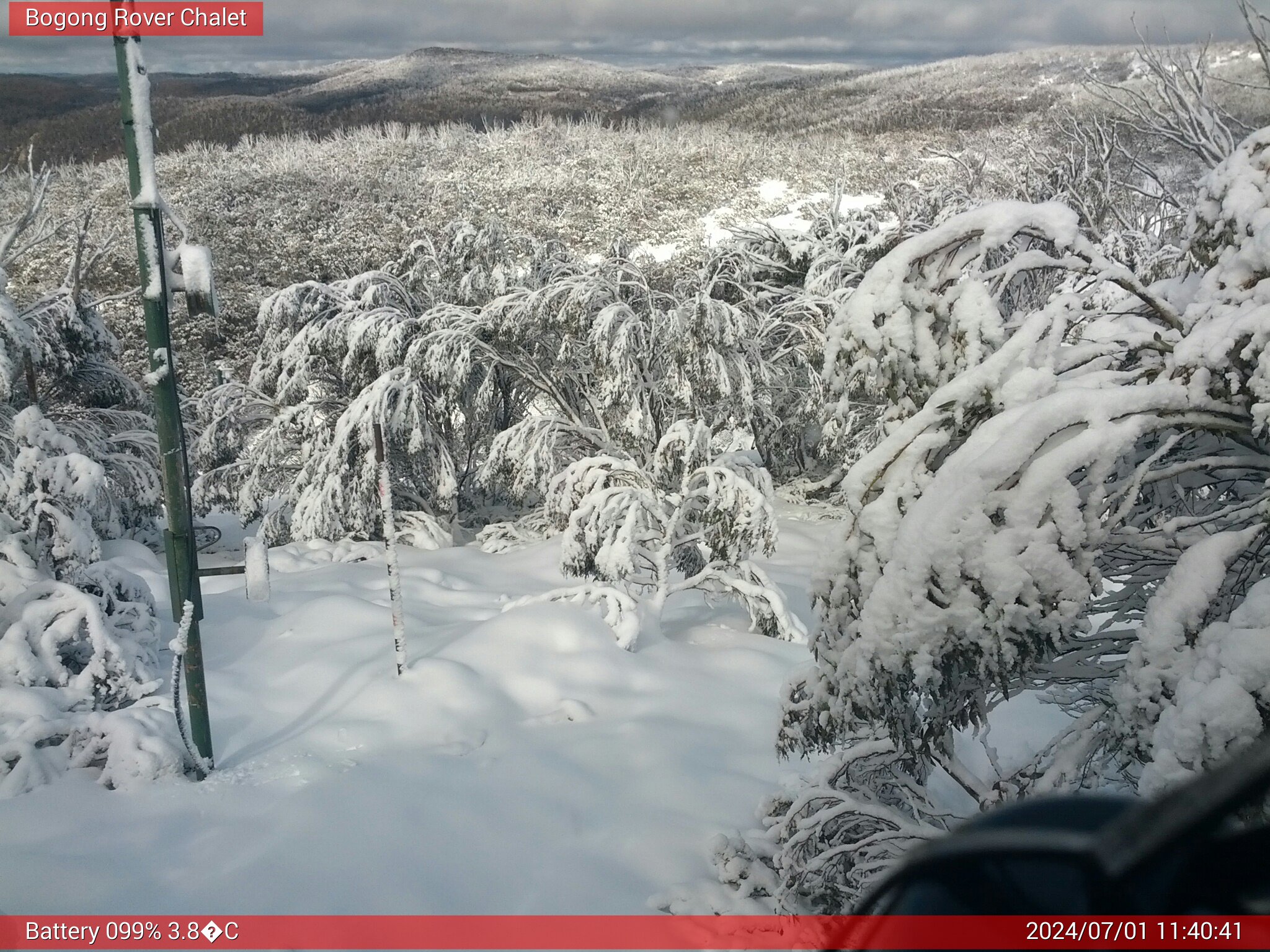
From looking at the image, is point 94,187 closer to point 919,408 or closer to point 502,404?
point 502,404

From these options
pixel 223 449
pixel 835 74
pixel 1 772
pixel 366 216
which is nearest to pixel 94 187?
pixel 366 216

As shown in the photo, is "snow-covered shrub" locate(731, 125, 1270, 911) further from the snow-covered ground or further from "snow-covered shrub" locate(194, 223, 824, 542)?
"snow-covered shrub" locate(194, 223, 824, 542)

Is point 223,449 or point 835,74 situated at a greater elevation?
point 835,74

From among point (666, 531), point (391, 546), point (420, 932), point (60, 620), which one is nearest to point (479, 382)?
point (666, 531)

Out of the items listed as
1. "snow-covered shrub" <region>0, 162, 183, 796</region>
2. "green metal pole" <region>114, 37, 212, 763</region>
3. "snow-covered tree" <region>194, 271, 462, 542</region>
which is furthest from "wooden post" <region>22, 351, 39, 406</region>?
"green metal pole" <region>114, 37, 212, 763</region>

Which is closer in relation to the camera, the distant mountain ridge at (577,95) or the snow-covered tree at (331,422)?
the snow-covered tree at (331,422)

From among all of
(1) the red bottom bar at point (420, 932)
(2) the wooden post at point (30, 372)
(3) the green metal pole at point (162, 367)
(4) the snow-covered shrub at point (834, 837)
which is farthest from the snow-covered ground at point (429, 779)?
(2) the wooden post at point (30, 372)

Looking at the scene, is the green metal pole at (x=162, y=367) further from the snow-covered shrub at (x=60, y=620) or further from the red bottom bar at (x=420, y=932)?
the red bottom bar at (x=420, y=932)
